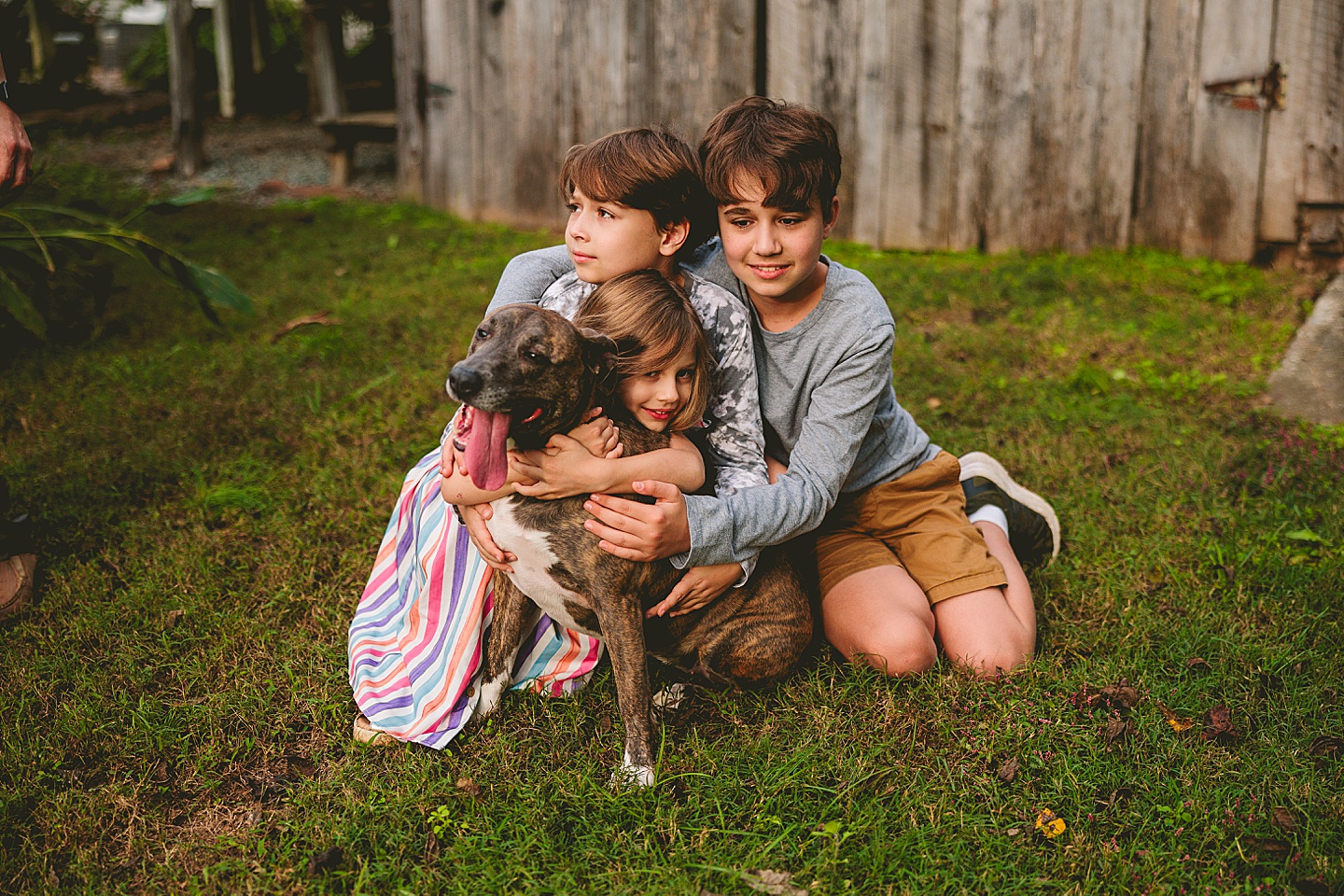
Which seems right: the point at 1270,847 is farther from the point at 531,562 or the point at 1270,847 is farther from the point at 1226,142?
the point at 1226,142

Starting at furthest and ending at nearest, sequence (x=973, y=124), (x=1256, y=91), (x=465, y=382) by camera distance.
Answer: (x=973, y=124), (x=1256, y=91), (x=465, y=382)

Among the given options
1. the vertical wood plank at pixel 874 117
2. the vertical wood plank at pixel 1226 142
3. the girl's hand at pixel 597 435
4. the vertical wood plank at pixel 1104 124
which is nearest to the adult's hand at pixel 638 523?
the girl's hand at pixel 597 435

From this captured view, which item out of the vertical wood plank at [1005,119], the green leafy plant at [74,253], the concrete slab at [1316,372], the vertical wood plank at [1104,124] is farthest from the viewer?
the vertical wood plank at [1005,119]

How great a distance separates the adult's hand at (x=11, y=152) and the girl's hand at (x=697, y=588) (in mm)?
2454

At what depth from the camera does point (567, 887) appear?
230 centimetres

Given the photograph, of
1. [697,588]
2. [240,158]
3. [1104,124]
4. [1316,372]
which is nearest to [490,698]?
[697,588]

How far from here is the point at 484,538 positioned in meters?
2.79

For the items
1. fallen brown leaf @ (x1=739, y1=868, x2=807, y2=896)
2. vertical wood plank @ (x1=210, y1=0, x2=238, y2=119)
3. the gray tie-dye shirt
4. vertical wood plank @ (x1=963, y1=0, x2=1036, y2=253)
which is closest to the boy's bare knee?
the gray tie-dye shirt

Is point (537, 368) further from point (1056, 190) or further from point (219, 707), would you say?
point (1056, 190)

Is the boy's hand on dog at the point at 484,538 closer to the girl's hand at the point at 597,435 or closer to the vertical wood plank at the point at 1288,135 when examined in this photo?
the girl's hand at the point at 597,435

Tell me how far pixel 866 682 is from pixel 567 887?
3.88ft

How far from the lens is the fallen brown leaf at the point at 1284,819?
2.43 meters

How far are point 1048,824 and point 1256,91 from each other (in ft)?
19.0

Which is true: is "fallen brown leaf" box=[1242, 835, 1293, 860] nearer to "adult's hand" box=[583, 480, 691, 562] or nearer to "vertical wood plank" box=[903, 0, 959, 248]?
"adult's hand" box=[583, 480, 691, 562]
